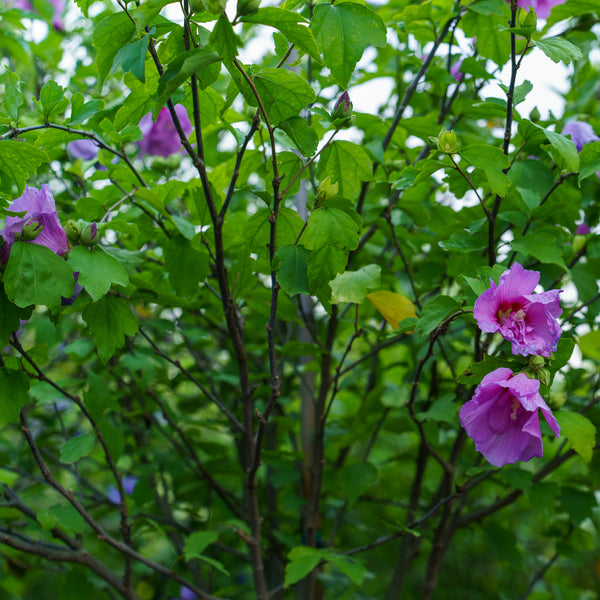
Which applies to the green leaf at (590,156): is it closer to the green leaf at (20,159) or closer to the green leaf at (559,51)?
the green leaf at (559,51)

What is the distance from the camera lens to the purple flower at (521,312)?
0.77 metres

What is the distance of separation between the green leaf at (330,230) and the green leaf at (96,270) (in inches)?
10.6

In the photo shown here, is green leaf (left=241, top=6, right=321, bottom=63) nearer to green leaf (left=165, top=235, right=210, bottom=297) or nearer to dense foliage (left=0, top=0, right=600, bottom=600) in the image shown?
dense foliage (left=0, top=0, right=600, bottom=600)

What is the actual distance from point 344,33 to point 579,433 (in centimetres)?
71

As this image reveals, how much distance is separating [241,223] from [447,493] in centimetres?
75

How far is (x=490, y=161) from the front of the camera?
88 cm

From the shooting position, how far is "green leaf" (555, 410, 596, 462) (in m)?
0.97

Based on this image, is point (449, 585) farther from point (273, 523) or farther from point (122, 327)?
point (122, 327)

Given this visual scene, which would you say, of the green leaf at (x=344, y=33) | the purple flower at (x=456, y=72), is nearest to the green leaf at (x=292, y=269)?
the green leaf at (x=344, y=33)

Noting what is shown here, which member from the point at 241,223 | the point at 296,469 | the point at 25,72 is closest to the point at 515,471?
the point at 296,469

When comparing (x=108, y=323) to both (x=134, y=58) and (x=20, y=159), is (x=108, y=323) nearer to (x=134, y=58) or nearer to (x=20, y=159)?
(x=20, y=159)

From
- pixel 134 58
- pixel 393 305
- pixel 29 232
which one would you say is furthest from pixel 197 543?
pixel 134 58

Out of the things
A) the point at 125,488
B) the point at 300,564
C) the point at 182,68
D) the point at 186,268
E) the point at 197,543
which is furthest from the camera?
the point at 125,488

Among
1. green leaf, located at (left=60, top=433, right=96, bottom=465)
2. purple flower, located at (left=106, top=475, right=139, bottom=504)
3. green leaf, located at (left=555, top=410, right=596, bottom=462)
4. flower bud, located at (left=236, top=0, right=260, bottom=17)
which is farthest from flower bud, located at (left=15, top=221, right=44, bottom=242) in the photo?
purple flower, located at (left=106, top=475, right=139, bottom=504)
